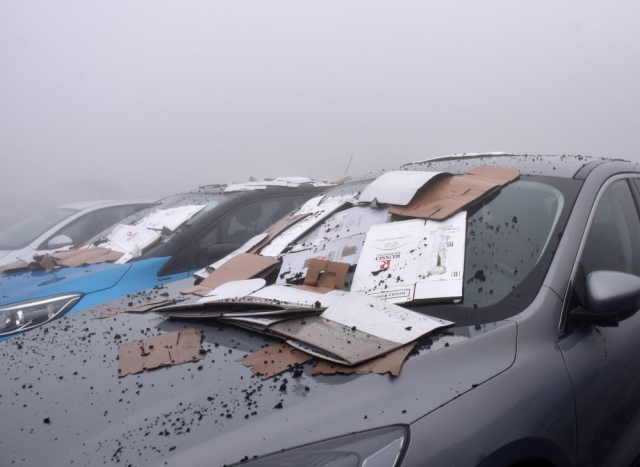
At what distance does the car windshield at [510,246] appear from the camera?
1.89 metres

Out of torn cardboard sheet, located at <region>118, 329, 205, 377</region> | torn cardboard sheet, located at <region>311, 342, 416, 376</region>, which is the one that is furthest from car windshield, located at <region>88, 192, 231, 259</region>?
torn cardboard sheet, located at <region>311, 342, 416, 376</region>

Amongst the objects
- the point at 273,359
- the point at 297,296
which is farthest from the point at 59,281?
the point at 273,359

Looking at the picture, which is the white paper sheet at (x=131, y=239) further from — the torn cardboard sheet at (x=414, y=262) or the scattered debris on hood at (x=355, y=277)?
the torn cardboard sheet at (x=414, y=262)

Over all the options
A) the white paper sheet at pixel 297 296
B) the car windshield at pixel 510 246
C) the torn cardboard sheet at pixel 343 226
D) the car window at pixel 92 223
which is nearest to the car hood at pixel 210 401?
the car windshield at pixel 510 246

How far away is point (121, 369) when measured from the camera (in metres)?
1.73

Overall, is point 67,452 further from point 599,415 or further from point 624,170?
point 624,170

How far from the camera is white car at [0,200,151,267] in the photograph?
19.8 feet

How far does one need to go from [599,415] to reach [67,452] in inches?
66.1

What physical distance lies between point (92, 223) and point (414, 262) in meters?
5.45

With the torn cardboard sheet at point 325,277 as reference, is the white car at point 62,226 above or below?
above

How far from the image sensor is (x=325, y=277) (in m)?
2.29

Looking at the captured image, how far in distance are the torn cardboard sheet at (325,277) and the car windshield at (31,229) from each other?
5016 mm

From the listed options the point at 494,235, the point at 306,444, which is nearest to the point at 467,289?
the point at 494,235

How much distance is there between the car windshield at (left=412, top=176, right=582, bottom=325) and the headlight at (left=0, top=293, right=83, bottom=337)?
267cm
